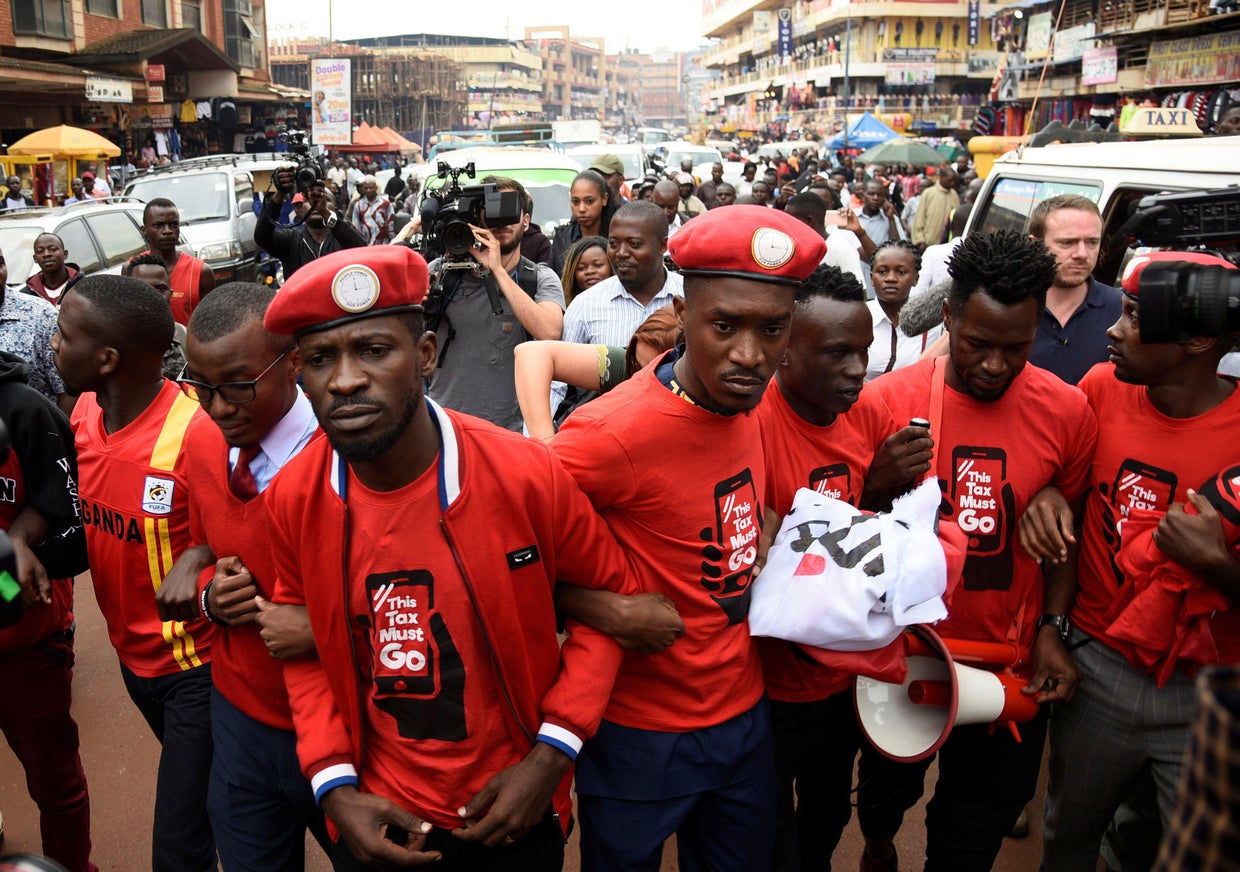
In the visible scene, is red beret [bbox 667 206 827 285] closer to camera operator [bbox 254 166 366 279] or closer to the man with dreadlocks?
the man with dreadlocks

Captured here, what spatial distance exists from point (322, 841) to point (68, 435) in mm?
1423

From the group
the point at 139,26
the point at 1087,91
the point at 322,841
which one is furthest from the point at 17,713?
the point at 1087,91

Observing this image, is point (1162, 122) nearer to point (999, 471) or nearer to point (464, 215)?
point (464, 215)

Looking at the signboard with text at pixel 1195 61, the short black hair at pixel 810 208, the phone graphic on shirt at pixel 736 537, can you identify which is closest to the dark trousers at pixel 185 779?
the phone graphic on shirt at pixel 736 537

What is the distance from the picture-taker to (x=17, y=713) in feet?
9.53

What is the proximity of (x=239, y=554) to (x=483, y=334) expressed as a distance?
2.35 meters

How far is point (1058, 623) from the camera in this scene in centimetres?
278

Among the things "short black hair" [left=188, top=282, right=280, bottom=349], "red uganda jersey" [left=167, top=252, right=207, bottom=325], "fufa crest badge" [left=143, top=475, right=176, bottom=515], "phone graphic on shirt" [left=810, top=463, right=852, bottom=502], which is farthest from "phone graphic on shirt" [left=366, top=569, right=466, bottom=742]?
"red uganda jersey" [left=167, top=252, right=207, bottom=325]

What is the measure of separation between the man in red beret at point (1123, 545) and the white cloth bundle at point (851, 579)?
583mm

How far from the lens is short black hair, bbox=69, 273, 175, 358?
276cm

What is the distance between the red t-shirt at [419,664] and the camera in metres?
1.98

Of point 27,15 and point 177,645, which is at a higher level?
point 27,15

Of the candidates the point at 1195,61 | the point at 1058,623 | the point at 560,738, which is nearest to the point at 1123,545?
the point at 1058,623

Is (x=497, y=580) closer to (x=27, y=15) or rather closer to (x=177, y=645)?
(x=177, y=645)
